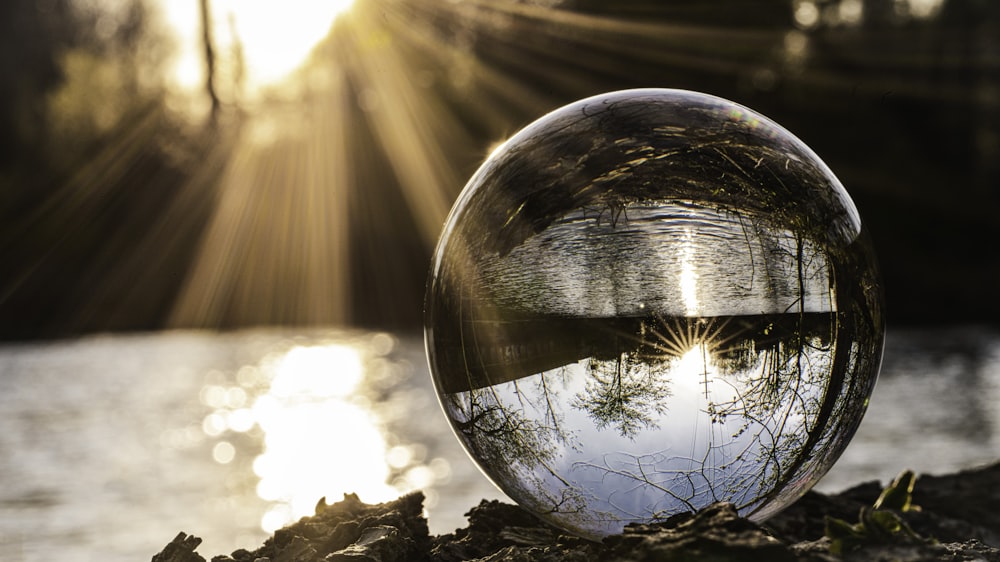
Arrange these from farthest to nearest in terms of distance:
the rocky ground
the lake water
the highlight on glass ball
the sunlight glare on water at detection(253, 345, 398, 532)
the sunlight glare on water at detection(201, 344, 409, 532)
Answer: the sunlight glare on water at detection(201, 344, 409, 532) → the sunlight glare on water at detection(253, 345, 398, 532) → the lake water → the highlight on glass ball → the rocky ground

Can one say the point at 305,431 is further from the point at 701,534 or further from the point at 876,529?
the point at 876,529

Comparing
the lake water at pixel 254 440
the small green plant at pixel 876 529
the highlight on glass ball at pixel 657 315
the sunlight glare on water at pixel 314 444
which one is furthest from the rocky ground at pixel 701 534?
the sunlight glare on water at pixel 314 444

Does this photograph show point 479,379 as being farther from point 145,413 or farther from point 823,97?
point 823,97

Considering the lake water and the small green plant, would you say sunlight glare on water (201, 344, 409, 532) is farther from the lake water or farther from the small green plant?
the small green plant

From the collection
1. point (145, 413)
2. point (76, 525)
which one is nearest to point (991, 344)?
point (145, 413)

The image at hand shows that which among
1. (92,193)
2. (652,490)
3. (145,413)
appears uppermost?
(92,193)

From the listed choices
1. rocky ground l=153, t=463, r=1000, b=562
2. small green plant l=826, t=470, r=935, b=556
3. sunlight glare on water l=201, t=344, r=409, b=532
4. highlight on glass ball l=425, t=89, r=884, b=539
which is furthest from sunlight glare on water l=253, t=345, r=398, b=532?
small green plant l=826, t=470, r=935, b=556
